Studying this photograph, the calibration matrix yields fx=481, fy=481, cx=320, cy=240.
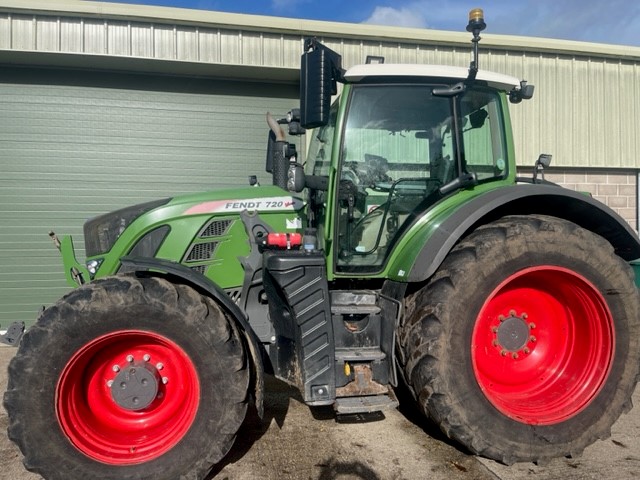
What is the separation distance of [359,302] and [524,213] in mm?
1258

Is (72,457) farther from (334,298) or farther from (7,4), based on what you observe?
(7,4)

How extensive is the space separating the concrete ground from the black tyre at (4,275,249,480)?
39 centimetres

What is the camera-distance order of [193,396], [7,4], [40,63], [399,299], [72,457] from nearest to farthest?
[72,457] < [193,396] < [399,299] < [7,4] < [40,63]

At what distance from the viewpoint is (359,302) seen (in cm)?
316

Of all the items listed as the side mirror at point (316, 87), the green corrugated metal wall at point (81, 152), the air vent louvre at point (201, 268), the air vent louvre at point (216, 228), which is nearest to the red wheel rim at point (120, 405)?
the air vent louvre at point (201, 268)

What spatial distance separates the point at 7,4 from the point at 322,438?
608 centimetres

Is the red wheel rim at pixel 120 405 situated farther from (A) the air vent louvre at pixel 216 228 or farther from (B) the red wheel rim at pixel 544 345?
(B) the red wheel rim at pixel 544 345

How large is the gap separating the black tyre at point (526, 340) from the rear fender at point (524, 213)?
A: 0.38ft

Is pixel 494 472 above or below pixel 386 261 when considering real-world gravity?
below

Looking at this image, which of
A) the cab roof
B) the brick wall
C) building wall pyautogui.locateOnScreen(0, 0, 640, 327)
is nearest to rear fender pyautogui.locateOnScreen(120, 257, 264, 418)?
the cab roof

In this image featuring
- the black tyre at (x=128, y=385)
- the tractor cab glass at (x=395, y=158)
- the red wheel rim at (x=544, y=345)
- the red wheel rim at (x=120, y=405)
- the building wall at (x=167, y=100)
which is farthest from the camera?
the building wall at (x=167, y=100)

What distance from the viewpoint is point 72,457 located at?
2500 millimetres

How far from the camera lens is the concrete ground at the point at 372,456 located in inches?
108

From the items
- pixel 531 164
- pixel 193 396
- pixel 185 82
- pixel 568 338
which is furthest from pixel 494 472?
pixel 185 82
